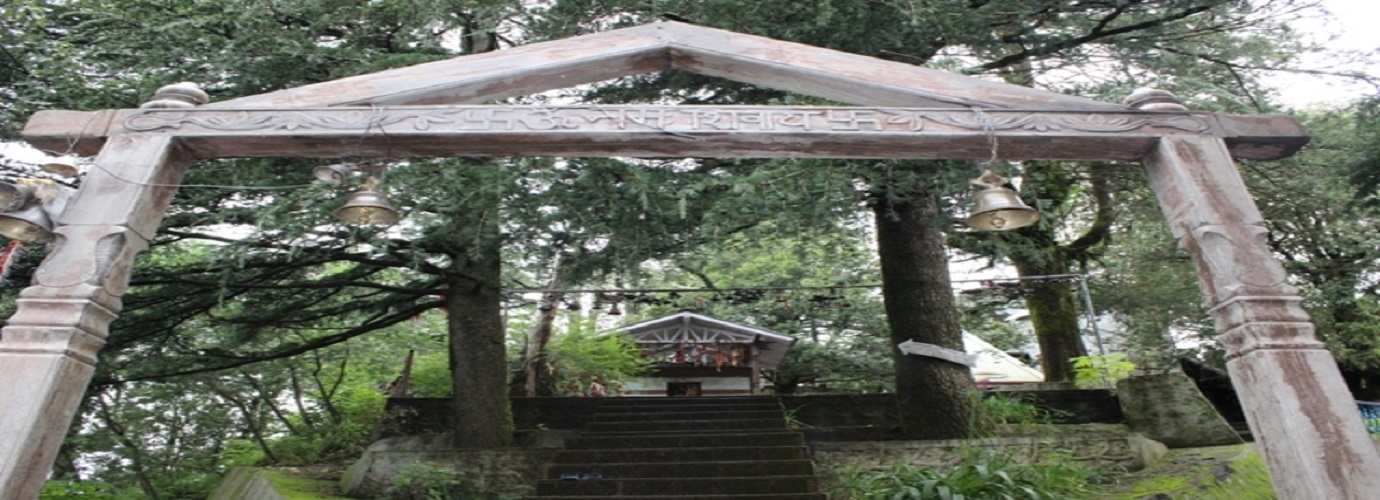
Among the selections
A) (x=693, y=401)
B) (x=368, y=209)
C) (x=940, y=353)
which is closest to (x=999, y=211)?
(x=368, y=209)

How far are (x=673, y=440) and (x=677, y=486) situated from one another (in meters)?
1.44

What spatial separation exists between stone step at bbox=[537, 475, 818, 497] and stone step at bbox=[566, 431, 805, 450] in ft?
3.60

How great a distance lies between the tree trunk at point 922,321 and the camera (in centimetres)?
786

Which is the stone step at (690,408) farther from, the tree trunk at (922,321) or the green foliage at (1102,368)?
the green foliage at (1102,368)

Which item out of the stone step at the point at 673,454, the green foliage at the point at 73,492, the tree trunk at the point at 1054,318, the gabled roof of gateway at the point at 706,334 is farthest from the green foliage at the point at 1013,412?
the green foliage at the point at 73,492

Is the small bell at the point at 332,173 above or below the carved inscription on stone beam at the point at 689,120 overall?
below

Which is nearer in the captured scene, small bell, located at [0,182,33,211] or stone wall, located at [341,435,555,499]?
small bell, located at [0,182,33,211]

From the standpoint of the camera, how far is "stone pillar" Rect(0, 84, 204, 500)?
9.65ft

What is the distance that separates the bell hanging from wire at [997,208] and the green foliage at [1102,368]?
5.15 metres

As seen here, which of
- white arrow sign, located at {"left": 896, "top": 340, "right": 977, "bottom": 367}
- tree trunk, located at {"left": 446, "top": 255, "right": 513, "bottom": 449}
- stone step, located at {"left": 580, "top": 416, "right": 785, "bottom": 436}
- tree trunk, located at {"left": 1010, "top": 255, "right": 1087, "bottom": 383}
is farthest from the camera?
tree trunk, located at {"left": 1010, "top": 255, "right": 1087, "bottom": 383}

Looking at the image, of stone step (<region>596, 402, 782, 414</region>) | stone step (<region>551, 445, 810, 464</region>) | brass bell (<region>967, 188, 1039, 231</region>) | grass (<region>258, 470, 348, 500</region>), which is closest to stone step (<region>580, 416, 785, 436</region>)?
stone step (<region>596, 402, 782, 414</region>)

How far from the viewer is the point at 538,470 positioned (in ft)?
27.2

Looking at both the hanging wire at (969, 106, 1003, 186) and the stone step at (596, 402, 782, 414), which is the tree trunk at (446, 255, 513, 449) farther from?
the hanging wire at (969, 106, 1003, 186)

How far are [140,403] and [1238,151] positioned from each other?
584 inches
